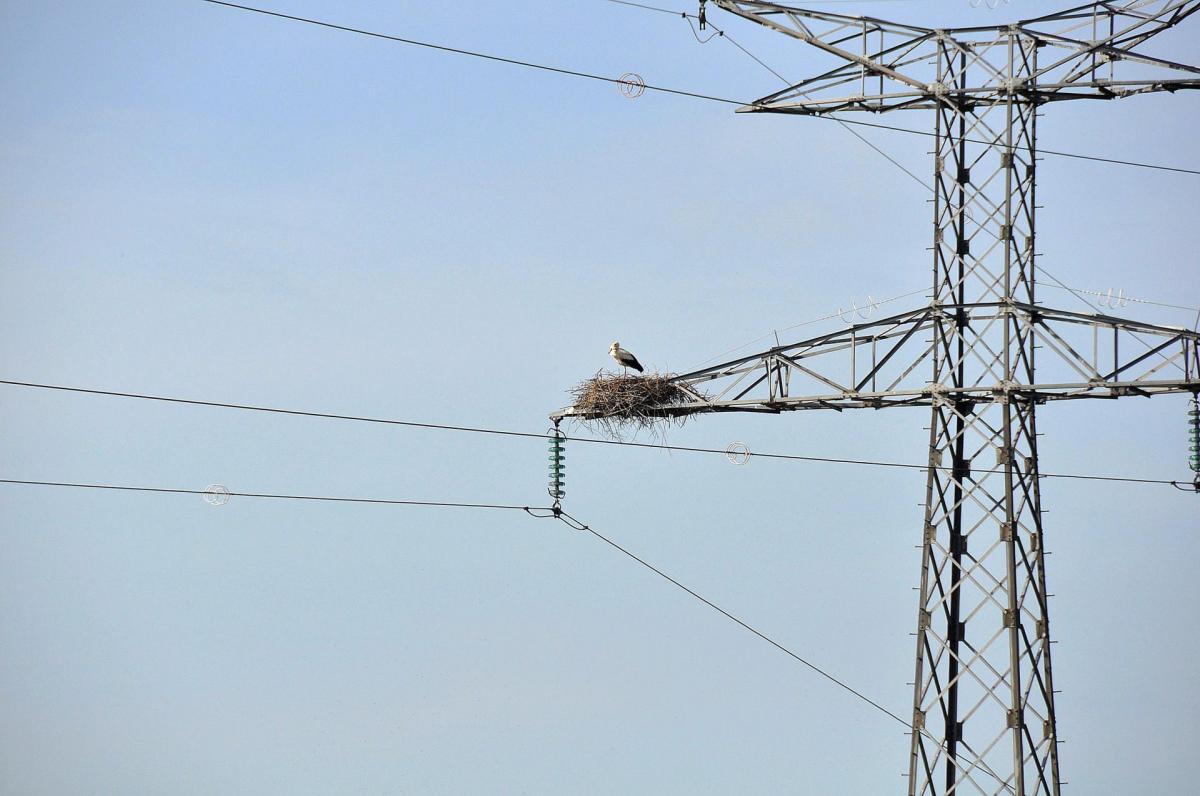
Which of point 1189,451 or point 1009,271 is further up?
point 1009,271

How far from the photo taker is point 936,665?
24.0 m

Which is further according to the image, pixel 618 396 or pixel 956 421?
pixel 618 396

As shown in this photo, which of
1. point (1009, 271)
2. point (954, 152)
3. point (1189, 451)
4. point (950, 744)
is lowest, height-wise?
point (950, 744)

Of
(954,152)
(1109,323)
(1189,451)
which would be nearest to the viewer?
(1109,323)

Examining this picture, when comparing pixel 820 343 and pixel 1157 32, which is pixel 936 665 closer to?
pixel 820 343

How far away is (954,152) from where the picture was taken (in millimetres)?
24547

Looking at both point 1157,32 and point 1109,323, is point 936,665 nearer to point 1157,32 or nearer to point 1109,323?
point 1109,323

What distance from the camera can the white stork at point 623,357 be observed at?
1109 inches

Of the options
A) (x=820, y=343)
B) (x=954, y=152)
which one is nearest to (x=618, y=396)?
(x=820, y=343)

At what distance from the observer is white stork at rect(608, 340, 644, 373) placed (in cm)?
2817

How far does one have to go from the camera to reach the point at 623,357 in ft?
93.5

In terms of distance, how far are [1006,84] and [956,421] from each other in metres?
4.09

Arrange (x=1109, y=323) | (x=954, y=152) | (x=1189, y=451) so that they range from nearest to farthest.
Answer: (x=1109, y=323), (x=954, y=152), (x=1189, y=451)

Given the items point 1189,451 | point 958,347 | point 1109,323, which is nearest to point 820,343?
point 958,347
